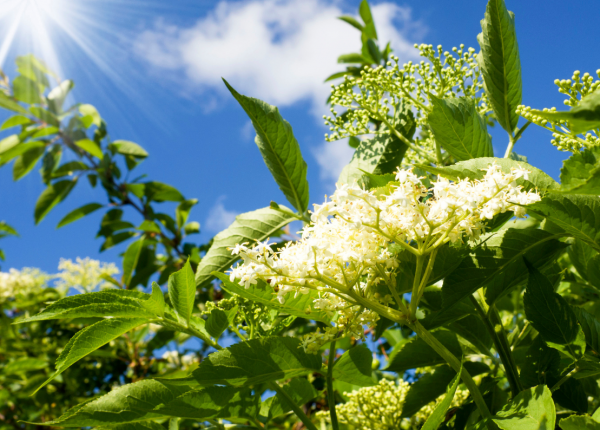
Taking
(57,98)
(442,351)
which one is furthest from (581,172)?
(57,98)

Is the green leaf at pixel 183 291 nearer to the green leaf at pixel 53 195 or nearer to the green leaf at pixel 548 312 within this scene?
the green leaf at pixel 548 312

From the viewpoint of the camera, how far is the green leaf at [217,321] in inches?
48.6

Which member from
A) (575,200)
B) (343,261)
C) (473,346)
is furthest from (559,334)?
(473,346)

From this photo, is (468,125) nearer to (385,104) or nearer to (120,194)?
(385,104)

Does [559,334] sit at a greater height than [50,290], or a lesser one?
lesser

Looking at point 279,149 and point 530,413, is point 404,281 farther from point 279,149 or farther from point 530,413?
point 279,149

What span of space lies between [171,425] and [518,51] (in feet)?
4.88

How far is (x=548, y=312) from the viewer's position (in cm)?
98

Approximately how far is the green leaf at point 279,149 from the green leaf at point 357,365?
0.59 meters

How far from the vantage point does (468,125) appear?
1.20 m

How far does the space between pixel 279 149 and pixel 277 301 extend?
59cm

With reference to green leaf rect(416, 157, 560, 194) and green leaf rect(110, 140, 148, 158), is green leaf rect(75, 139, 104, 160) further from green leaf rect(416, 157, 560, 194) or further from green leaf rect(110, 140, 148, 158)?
green leaf rect(416, 157, 560, 194)

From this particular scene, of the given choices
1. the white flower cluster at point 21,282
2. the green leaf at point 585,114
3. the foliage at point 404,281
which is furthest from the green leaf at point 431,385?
the white flower cluster at point 21,282

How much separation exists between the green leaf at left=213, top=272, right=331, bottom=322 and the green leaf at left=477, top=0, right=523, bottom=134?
0.86 m
